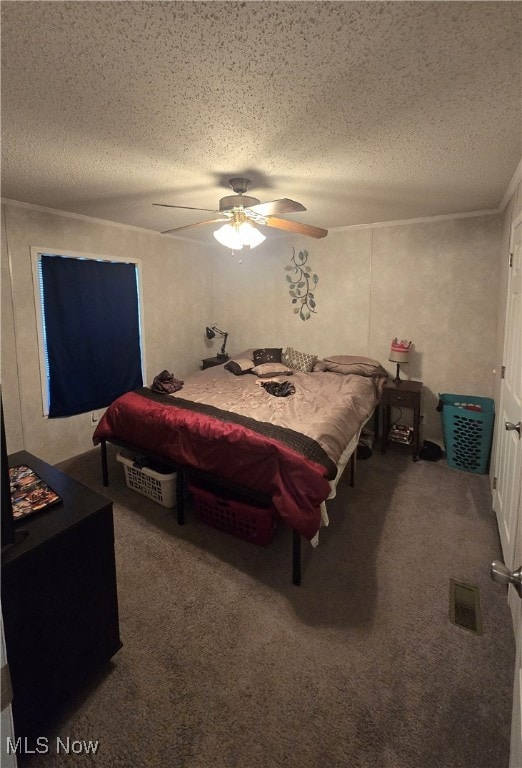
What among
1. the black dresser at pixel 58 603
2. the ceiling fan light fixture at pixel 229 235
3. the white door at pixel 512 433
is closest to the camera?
the black dresser at pixel 58 603

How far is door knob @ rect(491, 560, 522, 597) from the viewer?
2.44 feet

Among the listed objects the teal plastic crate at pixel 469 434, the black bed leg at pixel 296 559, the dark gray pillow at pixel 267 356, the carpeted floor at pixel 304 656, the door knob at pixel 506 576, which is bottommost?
the carpeted floor at pixel 304 656

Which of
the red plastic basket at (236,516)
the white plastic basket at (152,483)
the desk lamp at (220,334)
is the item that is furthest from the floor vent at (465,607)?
the desk lamp at (220,334)

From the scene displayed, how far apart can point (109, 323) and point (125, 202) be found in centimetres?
131

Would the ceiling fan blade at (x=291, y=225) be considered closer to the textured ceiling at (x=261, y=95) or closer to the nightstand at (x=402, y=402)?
the textured ceiling at (x=261, y=95)

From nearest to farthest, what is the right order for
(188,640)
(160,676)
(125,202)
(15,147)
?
(160,676) < (188,640) < (15,147) < (125,202)

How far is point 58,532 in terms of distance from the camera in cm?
127

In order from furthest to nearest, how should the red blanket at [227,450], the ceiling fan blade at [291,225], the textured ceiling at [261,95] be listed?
the ceiling fan blade at [291,225] → the red blanket at [227,450] → the textured ceiling at [261,95]

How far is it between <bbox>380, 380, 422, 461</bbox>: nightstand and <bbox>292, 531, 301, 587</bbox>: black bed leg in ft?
6.42

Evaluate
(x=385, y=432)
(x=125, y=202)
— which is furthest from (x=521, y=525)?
(x=125, y=202)

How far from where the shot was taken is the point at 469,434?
10.6 feet

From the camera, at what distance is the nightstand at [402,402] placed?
11.2ft

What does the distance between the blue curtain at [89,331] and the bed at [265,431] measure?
0.84m

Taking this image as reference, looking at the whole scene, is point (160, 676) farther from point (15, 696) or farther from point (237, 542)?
point (237, 542)
